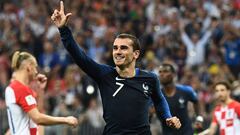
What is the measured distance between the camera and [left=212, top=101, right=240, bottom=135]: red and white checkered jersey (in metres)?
12.5

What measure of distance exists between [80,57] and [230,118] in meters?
4.97

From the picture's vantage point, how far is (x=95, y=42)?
1850 centimetres

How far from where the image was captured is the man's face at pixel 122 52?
27.8ft

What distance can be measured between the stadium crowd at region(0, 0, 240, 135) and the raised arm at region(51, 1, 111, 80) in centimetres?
733

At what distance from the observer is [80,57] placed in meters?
8.23

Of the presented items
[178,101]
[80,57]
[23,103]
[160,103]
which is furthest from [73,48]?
[178,101]

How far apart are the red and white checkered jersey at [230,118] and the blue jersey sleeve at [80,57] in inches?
171

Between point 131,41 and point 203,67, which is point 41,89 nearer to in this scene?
point 131,41

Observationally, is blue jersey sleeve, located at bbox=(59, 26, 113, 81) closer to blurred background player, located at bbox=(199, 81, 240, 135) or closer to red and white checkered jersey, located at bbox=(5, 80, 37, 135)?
red and white checkered jersey, located at bbox=(5, 80, 37, 135)

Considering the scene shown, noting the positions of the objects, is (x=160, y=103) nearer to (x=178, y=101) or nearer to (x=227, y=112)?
(x=178, y=101)

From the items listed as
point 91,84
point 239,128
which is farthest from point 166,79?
point 91,84

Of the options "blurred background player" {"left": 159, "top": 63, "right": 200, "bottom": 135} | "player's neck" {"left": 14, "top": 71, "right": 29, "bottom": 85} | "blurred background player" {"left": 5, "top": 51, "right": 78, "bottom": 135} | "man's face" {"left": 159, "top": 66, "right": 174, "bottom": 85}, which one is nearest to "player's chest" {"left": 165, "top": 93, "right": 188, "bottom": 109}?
"blurred background player" {"left": 159, "top": 63, "right": 200, "bottom": 135}

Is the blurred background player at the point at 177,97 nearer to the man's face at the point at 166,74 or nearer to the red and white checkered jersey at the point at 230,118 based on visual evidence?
the man's face at the point at 166,74

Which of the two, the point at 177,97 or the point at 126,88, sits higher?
the point at 126,88
